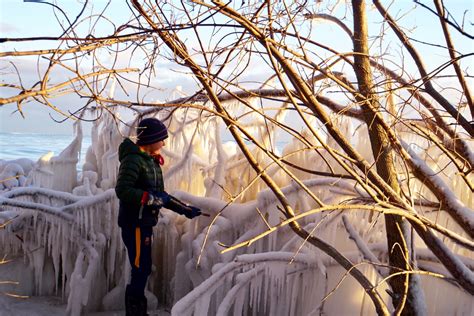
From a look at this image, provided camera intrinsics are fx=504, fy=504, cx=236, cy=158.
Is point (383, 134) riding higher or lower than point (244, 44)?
lower

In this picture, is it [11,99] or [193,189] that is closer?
[11,99]

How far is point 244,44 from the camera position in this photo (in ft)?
9.88

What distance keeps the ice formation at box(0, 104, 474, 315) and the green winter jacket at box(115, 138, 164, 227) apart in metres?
0.64

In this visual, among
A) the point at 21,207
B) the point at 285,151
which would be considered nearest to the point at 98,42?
the point at 285,151

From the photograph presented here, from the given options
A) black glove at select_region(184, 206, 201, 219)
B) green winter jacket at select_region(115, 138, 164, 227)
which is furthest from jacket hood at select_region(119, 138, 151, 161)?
black glove at select_region(184, 206, 201, 219)

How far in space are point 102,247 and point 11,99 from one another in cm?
443

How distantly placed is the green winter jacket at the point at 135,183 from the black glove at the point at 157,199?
0.27 feet

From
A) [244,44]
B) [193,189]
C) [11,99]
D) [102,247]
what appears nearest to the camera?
Result: [11,99]

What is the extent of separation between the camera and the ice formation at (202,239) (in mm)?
4594

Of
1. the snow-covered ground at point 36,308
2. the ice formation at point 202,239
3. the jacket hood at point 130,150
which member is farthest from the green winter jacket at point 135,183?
the snow-covered ground at point 36,308

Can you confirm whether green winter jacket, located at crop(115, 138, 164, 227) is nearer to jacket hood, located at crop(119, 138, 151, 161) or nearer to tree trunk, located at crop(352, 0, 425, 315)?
jacket hood, located at crop(119, 138, 151, 161)

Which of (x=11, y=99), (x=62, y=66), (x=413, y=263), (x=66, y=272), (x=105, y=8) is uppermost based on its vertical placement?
(x=105, y=8)

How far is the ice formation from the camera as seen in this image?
4.59 metres

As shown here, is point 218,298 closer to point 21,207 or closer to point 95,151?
point 21,207
